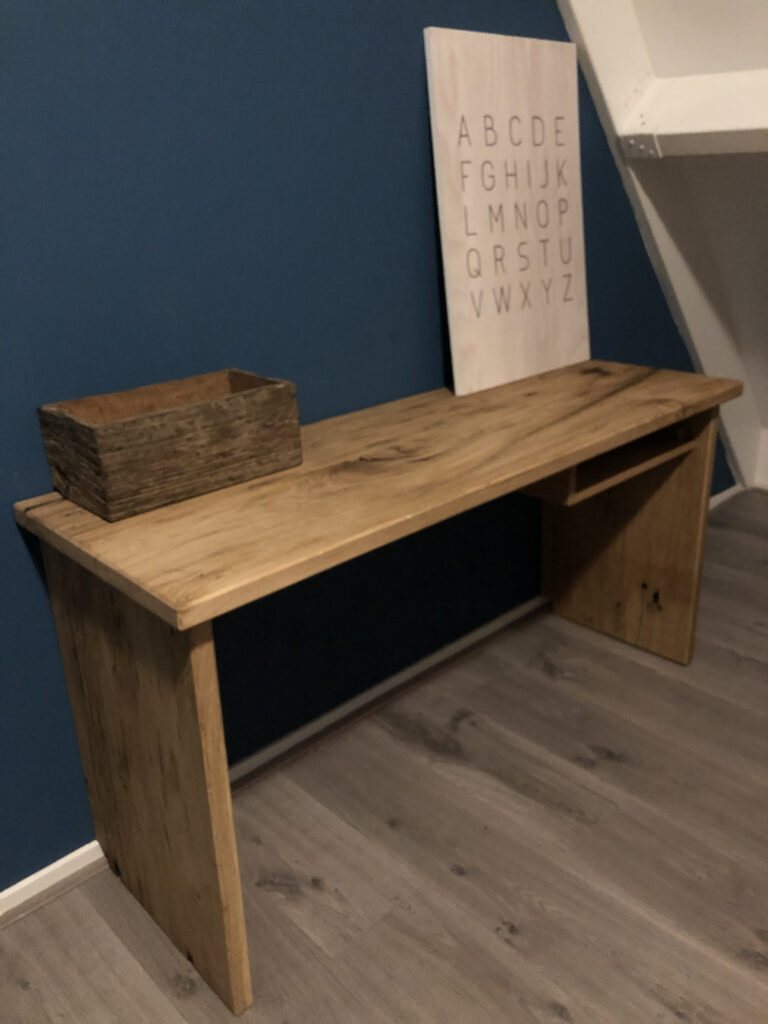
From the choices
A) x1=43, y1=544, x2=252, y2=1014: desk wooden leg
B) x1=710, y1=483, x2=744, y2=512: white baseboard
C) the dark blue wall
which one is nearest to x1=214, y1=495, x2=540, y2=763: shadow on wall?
the dark blue wall

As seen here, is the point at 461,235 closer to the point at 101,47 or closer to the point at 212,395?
the point at 212,395

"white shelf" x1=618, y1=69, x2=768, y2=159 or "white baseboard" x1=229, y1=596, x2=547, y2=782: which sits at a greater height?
"white shelf" x1=618, y1=69, x2=768, y2=159

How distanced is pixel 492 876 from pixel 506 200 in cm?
125

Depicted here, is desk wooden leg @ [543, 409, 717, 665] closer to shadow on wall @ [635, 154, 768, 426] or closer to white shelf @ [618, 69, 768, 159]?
white shelf @ [618, 69, 768, 159]

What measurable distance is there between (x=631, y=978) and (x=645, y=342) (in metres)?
1.55

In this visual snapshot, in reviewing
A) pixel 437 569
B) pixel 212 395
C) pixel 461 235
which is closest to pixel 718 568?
pixel 437 569

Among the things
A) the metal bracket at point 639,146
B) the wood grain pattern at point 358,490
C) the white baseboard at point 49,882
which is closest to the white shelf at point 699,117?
the metal bracket at point 639,146

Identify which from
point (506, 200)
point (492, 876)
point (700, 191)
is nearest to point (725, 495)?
point (700, 191)

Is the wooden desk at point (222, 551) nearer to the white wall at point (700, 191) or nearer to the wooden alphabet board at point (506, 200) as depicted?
the wooden alphabet board at point (506, 200)

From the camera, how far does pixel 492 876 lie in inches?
54.6

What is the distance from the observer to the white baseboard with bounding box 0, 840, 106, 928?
4.45 ft

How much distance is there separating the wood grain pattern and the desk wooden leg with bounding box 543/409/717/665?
0.22m

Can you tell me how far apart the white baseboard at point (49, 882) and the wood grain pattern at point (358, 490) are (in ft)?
1.99

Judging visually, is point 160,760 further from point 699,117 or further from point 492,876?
point 699,117
